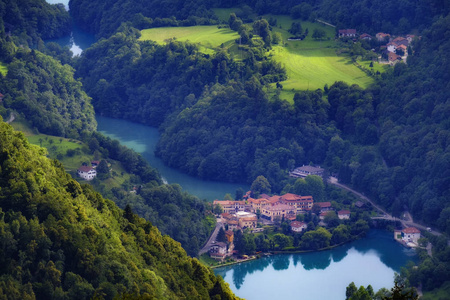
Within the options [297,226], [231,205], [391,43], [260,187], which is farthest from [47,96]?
[391,43]

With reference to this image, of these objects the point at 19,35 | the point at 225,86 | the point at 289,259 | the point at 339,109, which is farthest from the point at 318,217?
the point at 19,35

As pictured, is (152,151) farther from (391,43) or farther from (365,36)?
(391,43)

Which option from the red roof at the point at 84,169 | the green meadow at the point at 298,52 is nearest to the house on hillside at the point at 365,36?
the green meadow at the point at 298,52

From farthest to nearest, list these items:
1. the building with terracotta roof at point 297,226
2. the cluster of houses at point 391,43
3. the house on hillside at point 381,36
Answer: the house on hillside at point 381,36 → the cluster of houses at point 391,43 → the building with terracotta roof at point 297,226

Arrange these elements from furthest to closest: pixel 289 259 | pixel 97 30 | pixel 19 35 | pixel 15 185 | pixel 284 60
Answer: pixel 97 30, pixel 19 35, pixel 284 60, pixel 289 259, pixel 15 185

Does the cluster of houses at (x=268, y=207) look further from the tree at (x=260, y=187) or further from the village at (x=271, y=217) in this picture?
the tree at (x=260, y=187)

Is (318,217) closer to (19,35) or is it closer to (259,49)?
(259,49)

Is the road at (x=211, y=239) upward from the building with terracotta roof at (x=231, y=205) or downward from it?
downward

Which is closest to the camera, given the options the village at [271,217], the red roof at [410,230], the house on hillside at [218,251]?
the house on hillside at [218,251]
